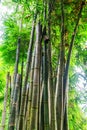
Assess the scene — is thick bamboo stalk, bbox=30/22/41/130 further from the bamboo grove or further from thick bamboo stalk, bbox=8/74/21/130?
thick bamboo stalk, bbox=8/74/21/130

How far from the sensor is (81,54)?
4.77 meters

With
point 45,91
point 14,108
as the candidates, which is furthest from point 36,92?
point 14,108

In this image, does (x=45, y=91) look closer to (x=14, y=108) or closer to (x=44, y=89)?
(x=44, y=89)

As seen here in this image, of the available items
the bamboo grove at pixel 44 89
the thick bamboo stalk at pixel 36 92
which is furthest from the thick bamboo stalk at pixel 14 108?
the thick bamboo stalk at pixel 36 92

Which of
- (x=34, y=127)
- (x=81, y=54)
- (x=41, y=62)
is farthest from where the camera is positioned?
(x=81, y=54)

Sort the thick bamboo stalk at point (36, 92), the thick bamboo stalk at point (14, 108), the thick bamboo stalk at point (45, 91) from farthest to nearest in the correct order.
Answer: the thick bamboo stalk at point (14, 108) → the thick bamboo stalk at point (45, 91) → the thick bamboo stalk at point (36, 92)

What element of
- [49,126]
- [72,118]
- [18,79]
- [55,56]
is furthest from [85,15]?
[72,118]

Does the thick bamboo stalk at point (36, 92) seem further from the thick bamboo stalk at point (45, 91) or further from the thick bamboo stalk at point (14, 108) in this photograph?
the thick bamboo stalk at point (14, 108)

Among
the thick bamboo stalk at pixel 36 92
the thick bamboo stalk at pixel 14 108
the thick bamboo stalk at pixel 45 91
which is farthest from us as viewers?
the thick bamboo stalk at pixel 14 108

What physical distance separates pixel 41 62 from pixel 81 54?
193cm

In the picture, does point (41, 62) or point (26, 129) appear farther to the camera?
point (41, 62)

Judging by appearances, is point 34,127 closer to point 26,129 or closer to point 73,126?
point 26,129

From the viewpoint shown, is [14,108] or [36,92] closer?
[36,92]

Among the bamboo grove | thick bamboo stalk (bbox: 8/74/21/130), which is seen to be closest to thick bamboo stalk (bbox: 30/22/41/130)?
the bamboo grove
